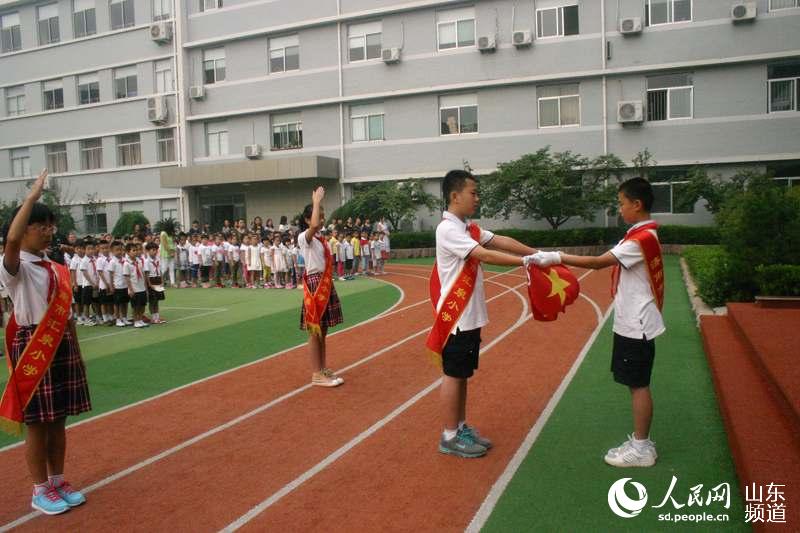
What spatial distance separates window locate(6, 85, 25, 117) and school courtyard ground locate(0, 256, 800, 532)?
3064cm

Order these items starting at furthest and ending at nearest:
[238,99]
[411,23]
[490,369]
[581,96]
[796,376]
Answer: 1. [238,99]
2. [411,23]
3. [581,96]
4. [490,369]
5. [796,376]

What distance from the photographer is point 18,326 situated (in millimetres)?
4020

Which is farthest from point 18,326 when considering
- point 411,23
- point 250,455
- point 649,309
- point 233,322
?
point 411,23

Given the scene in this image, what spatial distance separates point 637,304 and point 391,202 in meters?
20.0

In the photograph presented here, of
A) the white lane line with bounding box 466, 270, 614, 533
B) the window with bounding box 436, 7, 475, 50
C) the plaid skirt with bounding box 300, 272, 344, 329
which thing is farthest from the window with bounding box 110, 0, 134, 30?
the white lane line with bounding box 466, 270, 614, 533

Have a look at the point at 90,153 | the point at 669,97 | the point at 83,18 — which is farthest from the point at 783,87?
the point at 83,18

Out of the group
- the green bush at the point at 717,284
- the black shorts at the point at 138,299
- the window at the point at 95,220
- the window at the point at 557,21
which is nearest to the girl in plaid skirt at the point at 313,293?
the green bush at the point at 717,284

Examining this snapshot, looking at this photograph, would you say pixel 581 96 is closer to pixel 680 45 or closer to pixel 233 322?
pixel 680 45

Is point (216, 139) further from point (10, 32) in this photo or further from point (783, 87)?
point (783, 87)

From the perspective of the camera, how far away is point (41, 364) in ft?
13.0

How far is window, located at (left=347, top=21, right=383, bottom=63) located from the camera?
86.1ft

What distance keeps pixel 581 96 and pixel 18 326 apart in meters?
22.2

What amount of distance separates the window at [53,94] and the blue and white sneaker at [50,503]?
33.6 metres

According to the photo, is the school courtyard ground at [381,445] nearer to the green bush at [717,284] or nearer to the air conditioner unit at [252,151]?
the green bush at [717,284]
